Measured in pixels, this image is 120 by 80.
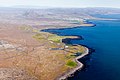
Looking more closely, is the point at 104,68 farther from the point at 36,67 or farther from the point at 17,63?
the point at 17,63

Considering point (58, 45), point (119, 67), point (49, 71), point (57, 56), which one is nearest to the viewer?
point (49, 71)

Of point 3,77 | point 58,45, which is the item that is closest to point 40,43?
point 58,45

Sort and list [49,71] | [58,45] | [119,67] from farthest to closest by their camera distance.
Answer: [58,45], [119,67], [49,71]

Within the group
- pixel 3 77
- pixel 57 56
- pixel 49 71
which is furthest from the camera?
pixel 57 56

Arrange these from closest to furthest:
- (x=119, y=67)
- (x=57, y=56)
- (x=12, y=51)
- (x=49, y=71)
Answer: (x=49, y=71) → (x=119, y=67) → (x=57, y=56) → (x=12, y=51)

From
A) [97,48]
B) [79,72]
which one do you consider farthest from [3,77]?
[97,48]

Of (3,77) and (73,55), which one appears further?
(73,55)

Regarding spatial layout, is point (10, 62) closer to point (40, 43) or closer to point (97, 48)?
point (40, 43)

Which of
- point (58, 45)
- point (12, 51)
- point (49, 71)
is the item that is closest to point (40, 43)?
point (58, 45)

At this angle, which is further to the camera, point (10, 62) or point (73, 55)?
point (73, 55)
